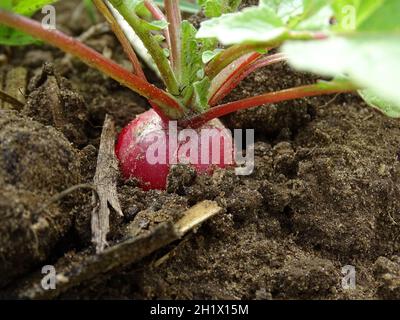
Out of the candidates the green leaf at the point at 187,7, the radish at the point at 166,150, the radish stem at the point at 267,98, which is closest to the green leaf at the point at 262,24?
the radish stem at the point at 267,98

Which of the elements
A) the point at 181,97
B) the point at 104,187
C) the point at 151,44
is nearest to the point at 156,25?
the point at 151,44

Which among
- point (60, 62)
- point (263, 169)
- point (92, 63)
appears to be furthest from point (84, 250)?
point (60, 62)

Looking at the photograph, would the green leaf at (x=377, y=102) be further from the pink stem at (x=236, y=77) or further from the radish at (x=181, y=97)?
the pink stem at (x=236, y=77)

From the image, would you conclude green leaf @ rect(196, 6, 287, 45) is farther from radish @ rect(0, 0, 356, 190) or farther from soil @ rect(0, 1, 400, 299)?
soil @ rect(0, 1, 400, 299)

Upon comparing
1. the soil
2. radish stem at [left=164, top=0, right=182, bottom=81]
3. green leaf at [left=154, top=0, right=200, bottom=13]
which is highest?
green leaf at [left=154, top=0, right=200, bottom=13]

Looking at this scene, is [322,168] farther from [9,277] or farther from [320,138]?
[9,277]

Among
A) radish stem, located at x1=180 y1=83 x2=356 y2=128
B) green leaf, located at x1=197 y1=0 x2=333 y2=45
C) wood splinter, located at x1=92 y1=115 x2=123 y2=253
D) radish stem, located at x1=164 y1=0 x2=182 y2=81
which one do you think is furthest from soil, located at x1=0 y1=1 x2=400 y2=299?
green leaf, located at x1=197 y1=0 x2=333 y2=45
